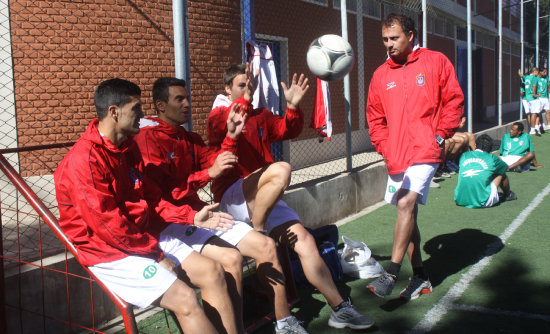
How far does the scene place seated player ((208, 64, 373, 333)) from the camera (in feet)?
11.1

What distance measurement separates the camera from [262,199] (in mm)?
3408

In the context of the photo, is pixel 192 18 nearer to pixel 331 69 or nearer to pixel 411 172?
pixel 331 69

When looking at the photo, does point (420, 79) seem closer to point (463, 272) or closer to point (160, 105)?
point (463, 272)

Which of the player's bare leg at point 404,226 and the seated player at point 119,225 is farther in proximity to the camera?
the player's bare leg at point 404,226

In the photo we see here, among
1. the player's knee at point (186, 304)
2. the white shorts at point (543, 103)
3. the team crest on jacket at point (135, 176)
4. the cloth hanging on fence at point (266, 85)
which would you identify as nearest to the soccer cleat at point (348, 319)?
the player's knee at point (186, 304)

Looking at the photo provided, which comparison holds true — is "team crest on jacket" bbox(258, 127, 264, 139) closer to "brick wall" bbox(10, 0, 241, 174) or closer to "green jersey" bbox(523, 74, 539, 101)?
"brick wall" bbox(10, 0, 241, 174)

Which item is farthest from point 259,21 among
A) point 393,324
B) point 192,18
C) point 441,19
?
point 441,19

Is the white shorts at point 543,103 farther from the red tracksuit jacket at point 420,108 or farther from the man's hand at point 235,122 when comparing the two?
the man's hand at point 235,122

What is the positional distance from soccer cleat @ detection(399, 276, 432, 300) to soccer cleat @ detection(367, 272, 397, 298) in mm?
207

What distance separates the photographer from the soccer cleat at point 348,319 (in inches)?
128

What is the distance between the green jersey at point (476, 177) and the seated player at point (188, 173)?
13.6 ft

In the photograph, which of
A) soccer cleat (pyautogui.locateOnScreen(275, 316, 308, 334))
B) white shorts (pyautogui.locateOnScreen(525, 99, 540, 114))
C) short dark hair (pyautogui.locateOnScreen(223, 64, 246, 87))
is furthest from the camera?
white shorts (pyautogui.locateOnScreen(525, 99, 540, 114))

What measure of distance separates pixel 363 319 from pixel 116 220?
5.67 ft

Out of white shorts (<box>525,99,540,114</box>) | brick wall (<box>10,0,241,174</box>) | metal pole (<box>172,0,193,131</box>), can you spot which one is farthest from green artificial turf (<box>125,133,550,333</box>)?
white shorts (<box>525,99,540,114</box>)
